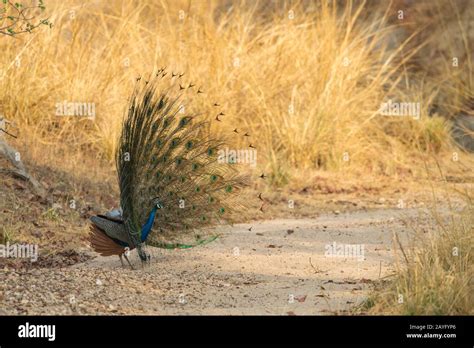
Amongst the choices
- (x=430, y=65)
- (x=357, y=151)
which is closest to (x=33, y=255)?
(x=357, y=151)

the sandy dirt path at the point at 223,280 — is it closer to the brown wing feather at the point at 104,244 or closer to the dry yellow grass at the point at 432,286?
the brown wing feather at the point at 104,244

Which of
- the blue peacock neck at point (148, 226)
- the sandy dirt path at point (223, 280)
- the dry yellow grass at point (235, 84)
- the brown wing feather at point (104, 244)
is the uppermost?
the dry yellow grass at point (235, 84)

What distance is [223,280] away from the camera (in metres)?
6.57

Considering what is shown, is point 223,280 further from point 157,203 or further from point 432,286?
point 432,286

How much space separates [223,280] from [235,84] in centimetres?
606

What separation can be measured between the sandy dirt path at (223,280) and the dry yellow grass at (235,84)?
3432mm

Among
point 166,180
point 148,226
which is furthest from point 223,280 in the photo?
point 166,180

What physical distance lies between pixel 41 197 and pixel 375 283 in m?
4.04

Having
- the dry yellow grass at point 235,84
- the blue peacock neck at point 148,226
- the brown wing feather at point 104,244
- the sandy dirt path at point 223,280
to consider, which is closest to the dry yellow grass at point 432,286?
the sandy dirt path at point 223,280

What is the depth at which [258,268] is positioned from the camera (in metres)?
6.91

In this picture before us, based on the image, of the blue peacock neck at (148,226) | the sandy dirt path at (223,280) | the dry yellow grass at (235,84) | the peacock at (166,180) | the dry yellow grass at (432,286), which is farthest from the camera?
the dry yellow grass at (235,84)

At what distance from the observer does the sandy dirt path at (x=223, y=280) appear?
228 inches

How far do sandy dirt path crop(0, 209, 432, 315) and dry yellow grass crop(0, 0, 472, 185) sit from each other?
3.43m
